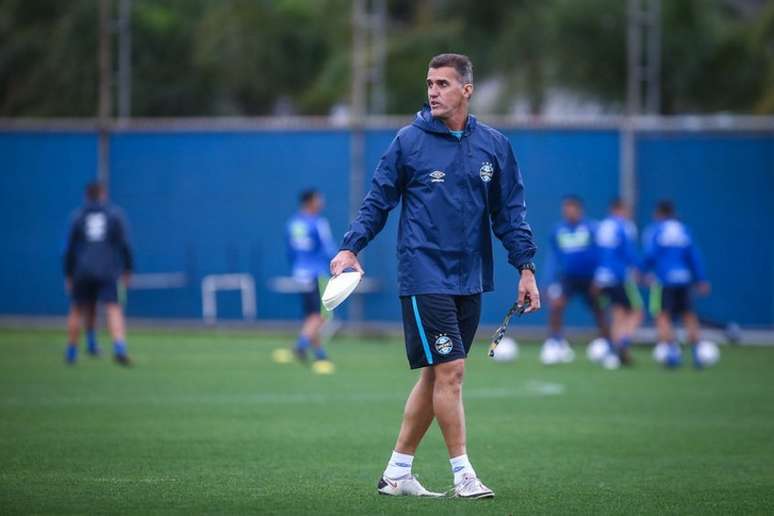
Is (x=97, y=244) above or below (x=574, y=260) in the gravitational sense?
above

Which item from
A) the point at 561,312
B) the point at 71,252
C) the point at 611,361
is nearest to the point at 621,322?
the point at 561,312

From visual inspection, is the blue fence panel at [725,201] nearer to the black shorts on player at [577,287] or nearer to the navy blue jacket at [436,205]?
the black shorts on player at [577,287]

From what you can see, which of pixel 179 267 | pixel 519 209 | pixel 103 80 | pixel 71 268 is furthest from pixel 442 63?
pixel 103 80

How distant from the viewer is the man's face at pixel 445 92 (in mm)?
8797

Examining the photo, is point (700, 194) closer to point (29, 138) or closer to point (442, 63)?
point (29, 138)

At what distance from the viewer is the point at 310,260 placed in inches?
858

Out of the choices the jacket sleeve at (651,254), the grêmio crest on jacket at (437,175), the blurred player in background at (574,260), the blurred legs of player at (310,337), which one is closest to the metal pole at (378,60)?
the blurred player in background at (574,260)

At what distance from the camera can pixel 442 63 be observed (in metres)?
8.83

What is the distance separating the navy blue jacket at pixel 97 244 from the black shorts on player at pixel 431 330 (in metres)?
12.4

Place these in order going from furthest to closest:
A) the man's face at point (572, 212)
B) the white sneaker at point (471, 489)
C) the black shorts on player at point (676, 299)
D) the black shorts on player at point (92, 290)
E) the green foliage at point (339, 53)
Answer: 1. the green foliage at point (339, 53)
2. the man's face at point (572, 212)
3. the black shorts on player at point (676, 299)
4. the black shorts on player at point (92, 290)
5. the white sneaker at point (471, 489)

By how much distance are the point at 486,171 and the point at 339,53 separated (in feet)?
145

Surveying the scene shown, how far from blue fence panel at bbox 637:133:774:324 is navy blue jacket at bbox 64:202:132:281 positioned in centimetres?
1034

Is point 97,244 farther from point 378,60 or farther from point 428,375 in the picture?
point 378,60

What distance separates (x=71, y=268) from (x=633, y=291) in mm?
8985
